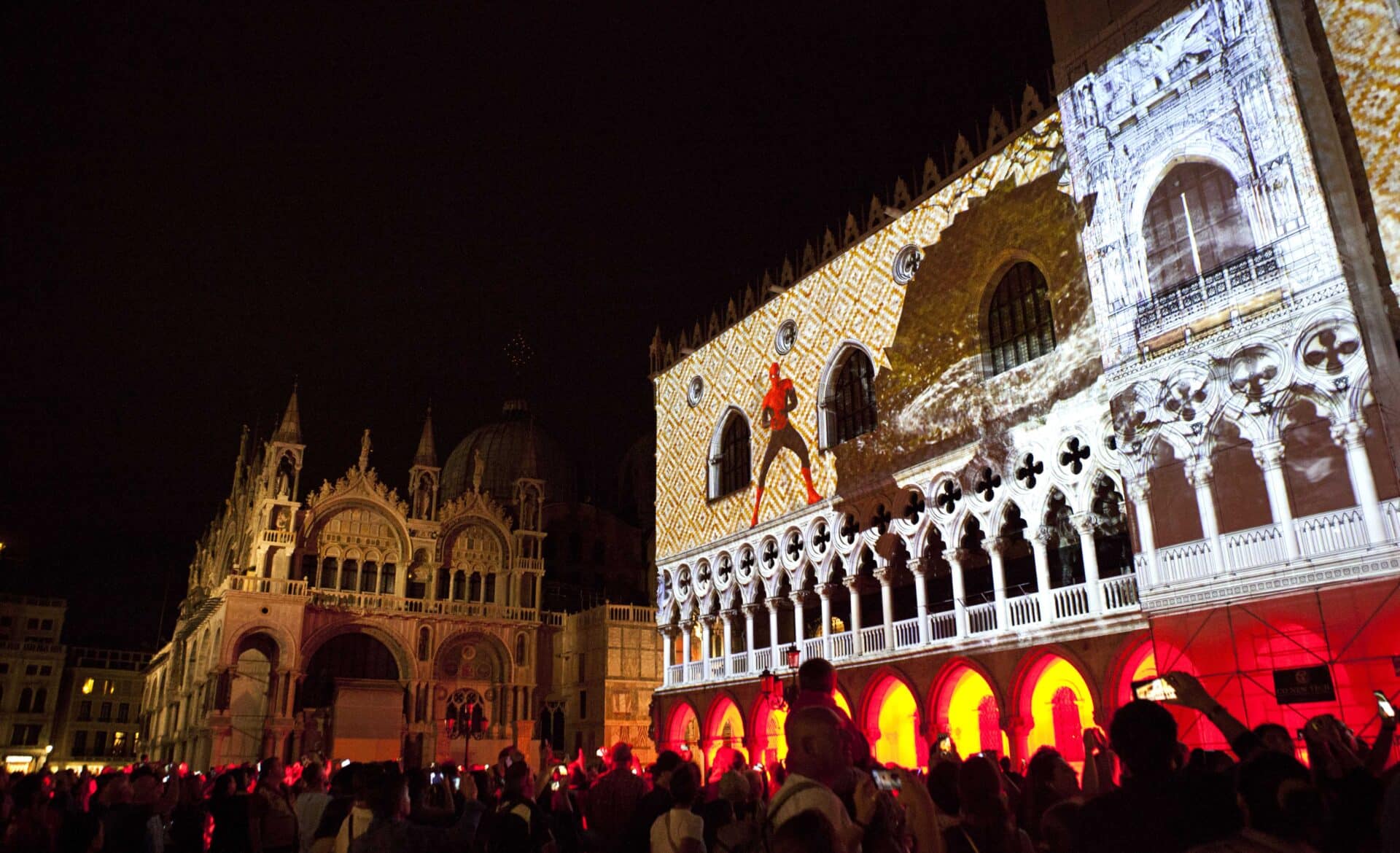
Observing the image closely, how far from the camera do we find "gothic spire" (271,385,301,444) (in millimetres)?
34906

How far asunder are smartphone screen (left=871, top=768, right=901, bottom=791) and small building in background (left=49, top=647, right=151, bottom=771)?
6295 centimetres

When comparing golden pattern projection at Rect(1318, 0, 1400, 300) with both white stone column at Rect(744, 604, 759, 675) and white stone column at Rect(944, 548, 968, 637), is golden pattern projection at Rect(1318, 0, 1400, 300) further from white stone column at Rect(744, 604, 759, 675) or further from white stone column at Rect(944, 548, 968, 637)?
white stone column at Rect(744, 604, 759, 675)

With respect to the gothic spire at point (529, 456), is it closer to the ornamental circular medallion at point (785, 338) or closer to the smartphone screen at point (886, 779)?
the ornamental circular medallion at point (785, 338)

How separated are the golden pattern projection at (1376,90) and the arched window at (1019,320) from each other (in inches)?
215

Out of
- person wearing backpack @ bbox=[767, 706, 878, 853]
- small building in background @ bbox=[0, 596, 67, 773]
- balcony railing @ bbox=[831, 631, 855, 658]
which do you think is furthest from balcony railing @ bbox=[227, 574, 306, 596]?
person wearing backpack @ bbox=[767, 706, 878, 853]

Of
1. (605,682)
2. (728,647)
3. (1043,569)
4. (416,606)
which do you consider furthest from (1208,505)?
(416,606)

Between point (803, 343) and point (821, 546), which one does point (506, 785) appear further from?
point (803, 343)

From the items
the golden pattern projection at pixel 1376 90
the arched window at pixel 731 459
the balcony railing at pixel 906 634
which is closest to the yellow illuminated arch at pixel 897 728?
the balcony railing at pixel 906 634

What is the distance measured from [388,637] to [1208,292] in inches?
1173

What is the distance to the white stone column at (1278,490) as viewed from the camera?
1237cm

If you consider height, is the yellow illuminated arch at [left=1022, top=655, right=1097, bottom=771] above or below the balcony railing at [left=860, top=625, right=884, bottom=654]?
below

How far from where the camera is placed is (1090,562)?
1575 cm

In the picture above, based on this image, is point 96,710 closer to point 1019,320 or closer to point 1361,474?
point 1019,320

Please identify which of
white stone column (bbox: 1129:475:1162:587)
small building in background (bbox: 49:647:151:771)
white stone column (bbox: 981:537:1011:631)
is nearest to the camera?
white stone column (bbox: 1129:475:1162:587)
